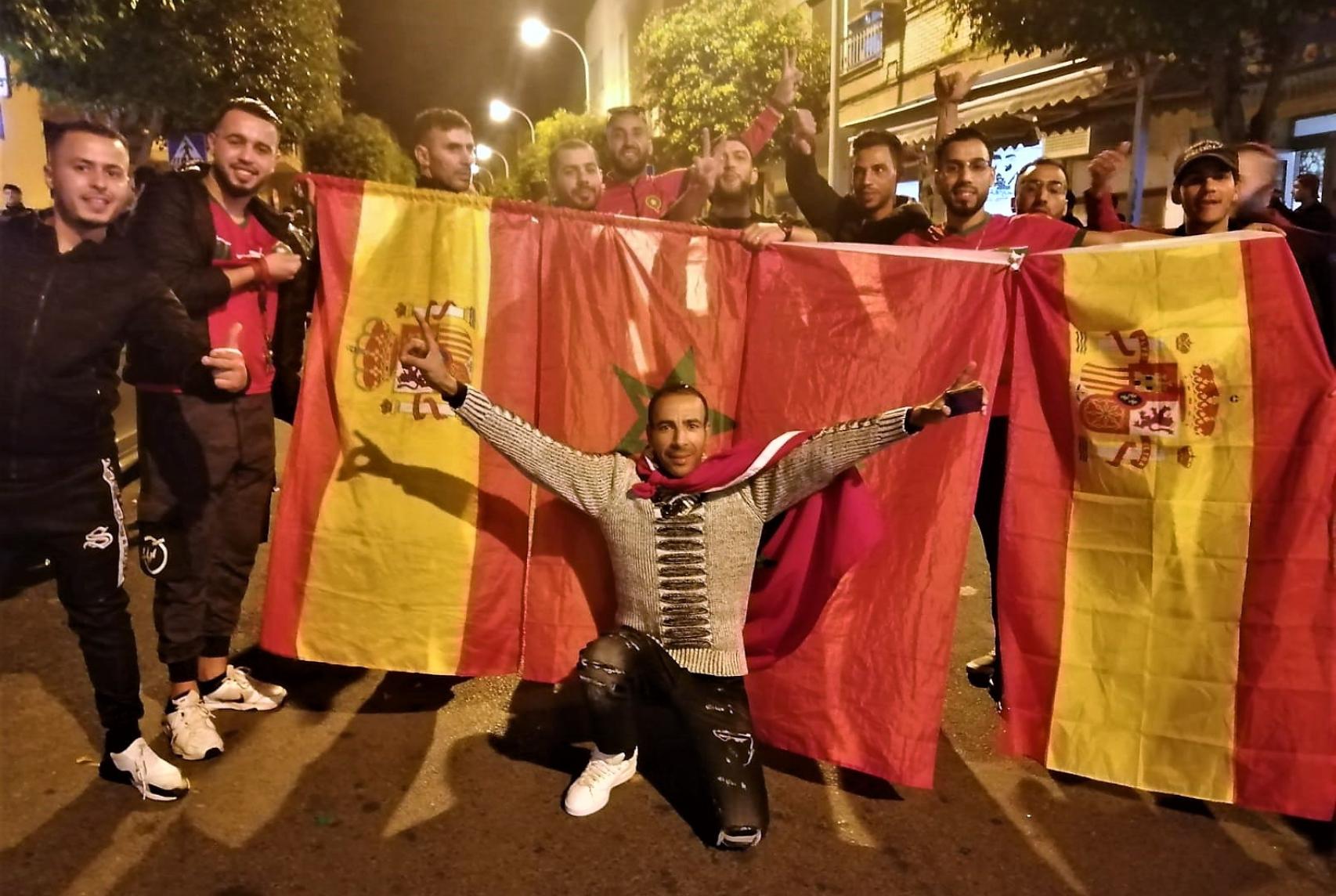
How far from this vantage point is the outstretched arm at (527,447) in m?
3.08

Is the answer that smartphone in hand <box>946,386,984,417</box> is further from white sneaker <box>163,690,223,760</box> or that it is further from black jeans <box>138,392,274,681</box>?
white sneaker <box>163,690,223,760</box>

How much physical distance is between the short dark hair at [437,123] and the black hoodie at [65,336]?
144cm

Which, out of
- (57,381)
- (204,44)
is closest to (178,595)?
(57,381)

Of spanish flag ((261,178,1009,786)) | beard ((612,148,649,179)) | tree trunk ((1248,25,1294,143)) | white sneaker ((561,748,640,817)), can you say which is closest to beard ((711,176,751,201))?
beard ((612,148,649,179))

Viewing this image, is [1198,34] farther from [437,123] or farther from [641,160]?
[437,123]

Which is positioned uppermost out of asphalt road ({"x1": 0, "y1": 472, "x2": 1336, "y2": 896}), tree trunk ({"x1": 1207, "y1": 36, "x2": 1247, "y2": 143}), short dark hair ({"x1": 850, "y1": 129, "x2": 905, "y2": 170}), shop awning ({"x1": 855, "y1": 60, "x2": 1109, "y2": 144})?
shop awning ({"x1": 855, "y1": 60, "x2": 1109, "y2": 144})

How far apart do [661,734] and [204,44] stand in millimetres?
14618

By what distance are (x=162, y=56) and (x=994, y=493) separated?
48.2 feet

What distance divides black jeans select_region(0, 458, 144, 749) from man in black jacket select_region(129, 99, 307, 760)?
0.30 meters

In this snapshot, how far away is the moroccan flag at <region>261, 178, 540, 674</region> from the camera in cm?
358

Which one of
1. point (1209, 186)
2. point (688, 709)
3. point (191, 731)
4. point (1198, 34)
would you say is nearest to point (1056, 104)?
point (1198, 34)

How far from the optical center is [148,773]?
3.19m

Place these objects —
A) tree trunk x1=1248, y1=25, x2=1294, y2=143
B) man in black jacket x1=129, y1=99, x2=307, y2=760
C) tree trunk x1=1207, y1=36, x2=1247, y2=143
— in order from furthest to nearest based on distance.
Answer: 1. tree trunk x1=1207, y1=36, x2=1247, y2=143
2. tree trunk x1=1248, y1=25, x2=1294, y2=143
3. man in black jacket x1=129, y1=99, x2=307, y2=760

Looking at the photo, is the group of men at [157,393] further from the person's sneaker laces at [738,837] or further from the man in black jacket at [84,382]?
the person's sneaker laces at [738,837]
